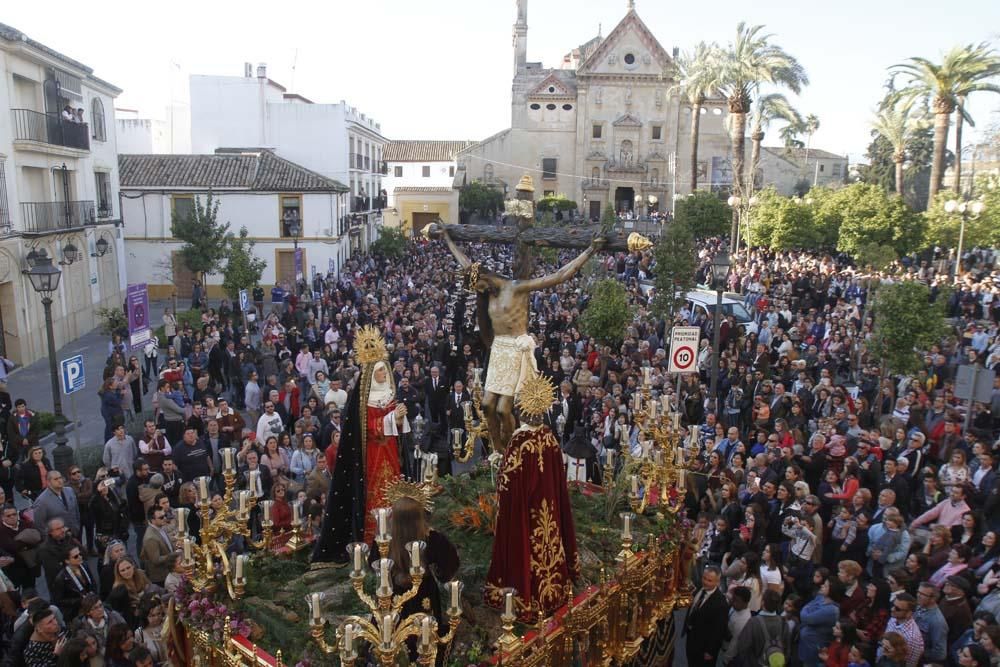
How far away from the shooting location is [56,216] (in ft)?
72.7

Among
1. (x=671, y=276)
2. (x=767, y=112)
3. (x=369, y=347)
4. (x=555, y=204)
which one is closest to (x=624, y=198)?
(x=555, y=204)

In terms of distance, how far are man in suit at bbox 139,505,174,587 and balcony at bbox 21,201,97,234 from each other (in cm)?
1613

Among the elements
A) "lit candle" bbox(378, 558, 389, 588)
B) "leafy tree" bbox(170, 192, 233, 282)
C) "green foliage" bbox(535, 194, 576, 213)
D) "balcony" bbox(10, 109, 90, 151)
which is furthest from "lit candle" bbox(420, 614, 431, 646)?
"green foliage" bbox(535, 194, 576, 213)

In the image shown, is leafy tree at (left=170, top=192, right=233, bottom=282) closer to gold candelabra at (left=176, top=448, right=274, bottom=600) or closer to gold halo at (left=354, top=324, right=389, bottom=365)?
gold halo at (left=354, top=324, right=389, bottom=365)

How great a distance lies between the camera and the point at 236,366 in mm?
14984

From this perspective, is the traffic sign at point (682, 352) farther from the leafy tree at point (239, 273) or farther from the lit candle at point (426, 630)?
the leafy tree at point (239, 273)

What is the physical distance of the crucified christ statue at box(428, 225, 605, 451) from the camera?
6.18m

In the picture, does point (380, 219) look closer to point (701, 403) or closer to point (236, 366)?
point (236, 366)

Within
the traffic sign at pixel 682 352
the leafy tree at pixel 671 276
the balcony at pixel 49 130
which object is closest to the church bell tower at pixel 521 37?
the balcony at pixel 49 130

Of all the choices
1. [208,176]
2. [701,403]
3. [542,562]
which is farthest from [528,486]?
[208,176]

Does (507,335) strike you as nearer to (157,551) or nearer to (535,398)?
(535,398)

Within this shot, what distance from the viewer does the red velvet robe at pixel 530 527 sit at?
5.66m

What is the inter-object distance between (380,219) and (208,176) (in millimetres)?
19677

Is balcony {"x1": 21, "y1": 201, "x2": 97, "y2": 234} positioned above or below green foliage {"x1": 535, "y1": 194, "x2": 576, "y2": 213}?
below
